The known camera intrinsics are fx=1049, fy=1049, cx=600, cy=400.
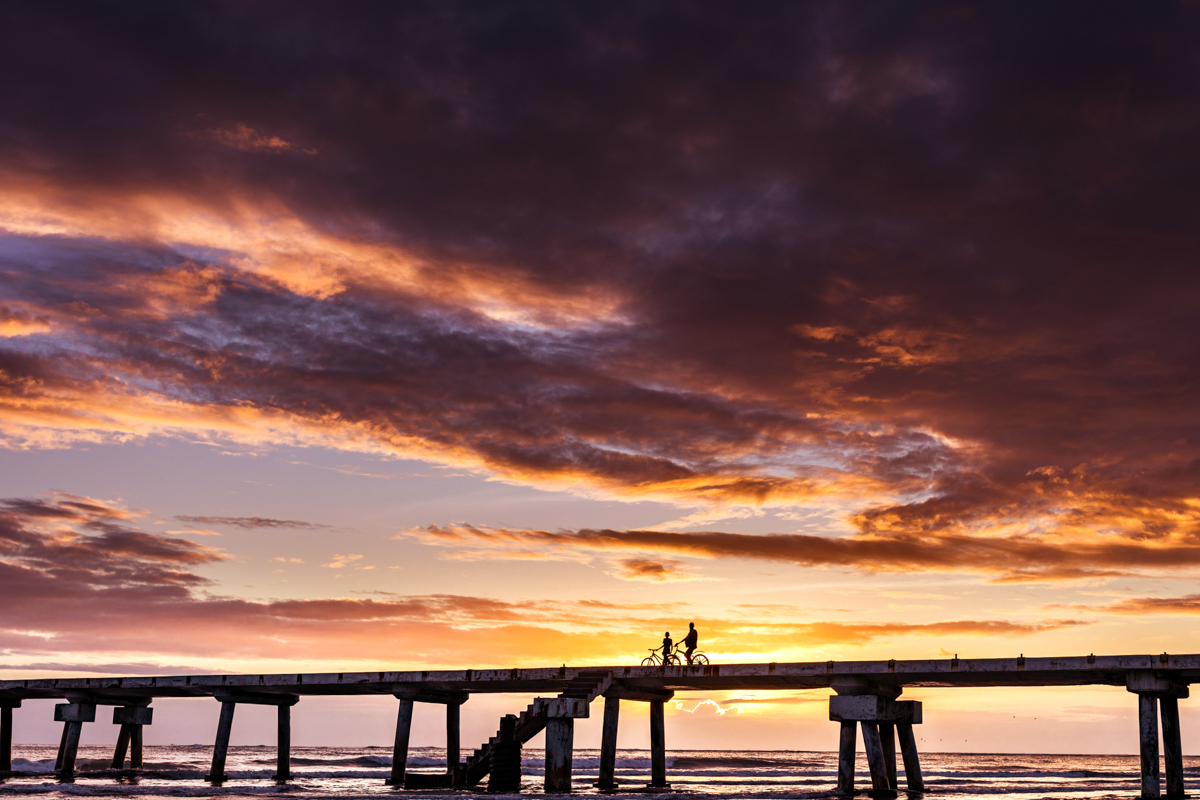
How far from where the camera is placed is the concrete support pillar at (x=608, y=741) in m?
44.7

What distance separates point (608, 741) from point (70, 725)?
99.6 ft

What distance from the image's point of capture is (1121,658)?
110ft

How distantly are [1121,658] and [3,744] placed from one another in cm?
5803

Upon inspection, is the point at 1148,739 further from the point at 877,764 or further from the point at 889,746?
the point at 889,746

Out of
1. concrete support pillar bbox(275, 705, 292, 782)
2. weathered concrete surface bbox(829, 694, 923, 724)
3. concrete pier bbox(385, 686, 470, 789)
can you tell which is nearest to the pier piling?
concrete support pillar bbox(275, 705, 292, 782)

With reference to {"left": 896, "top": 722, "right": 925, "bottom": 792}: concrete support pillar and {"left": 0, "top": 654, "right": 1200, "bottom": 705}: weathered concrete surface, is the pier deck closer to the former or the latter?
{"left": 0, "top": 654, "right": 1200, "bottom": 705}: weathered concrete surface

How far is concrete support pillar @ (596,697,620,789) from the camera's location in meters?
44.7

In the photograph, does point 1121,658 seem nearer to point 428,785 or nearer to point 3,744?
point 428,785

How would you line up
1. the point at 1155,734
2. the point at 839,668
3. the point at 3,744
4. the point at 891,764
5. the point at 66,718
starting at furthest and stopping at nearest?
1. the point at 3,744
2. the point at 66,718
3. the point at 891,764
4. the point at 839,668
5. the point at 1155,734

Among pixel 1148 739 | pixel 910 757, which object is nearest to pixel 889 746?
pixel 910 757

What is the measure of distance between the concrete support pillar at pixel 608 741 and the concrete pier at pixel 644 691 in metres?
0.06

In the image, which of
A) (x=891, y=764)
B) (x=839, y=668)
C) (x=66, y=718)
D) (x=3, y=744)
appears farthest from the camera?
(x=3, y=744)

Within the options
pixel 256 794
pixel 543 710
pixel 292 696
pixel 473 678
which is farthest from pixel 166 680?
pixel 543 710

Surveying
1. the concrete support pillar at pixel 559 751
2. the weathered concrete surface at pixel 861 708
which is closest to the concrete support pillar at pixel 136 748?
the concrete support pillar at pixel 559 751
